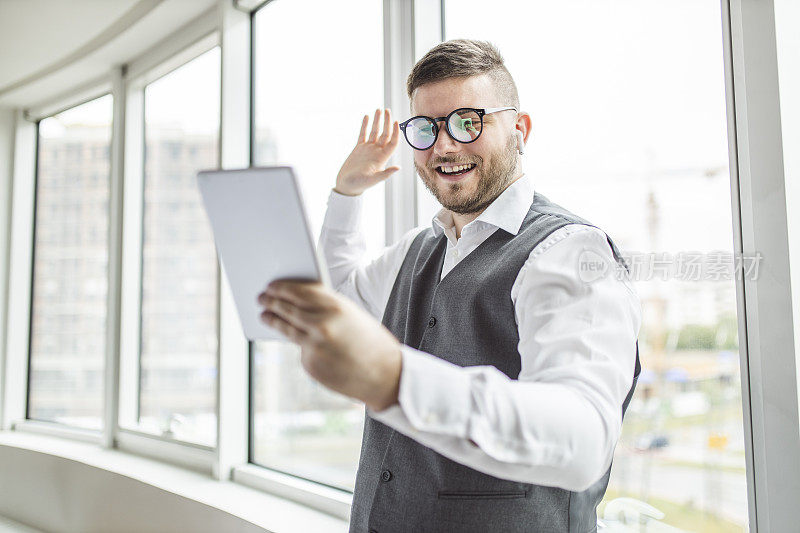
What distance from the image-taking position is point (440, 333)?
1.06 m

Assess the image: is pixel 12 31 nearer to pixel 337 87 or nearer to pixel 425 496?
pixel 337 87

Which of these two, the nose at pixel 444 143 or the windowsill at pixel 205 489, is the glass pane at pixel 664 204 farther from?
the windowsill at pixel 205 489

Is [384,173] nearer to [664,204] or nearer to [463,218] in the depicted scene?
[463,218]

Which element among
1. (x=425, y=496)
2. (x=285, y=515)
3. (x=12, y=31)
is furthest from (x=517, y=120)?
(x=12, y=31)

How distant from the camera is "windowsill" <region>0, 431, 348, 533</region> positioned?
1.73 meters

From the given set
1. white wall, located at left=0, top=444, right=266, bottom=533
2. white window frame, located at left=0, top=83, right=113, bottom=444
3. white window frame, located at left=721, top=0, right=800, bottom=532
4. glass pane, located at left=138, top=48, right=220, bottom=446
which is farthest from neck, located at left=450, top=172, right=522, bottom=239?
white window frame, located at left=0, top=83, right=113, bottom=444

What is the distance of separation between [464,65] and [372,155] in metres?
0.33

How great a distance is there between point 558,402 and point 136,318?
262cm

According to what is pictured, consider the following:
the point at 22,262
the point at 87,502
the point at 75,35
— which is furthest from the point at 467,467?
the point at 22,262

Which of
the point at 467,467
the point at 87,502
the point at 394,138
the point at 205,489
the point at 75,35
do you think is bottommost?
the point at 87,502

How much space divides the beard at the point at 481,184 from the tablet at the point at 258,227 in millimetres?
469

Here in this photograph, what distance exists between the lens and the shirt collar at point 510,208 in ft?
3.49

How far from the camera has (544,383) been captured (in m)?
0.75

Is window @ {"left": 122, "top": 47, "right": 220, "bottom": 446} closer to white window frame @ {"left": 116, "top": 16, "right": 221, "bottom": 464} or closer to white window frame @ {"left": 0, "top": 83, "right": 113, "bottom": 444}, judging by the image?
white window frame @ {"left": 116, "top": 16, "right": 221, "bottom": 464}
